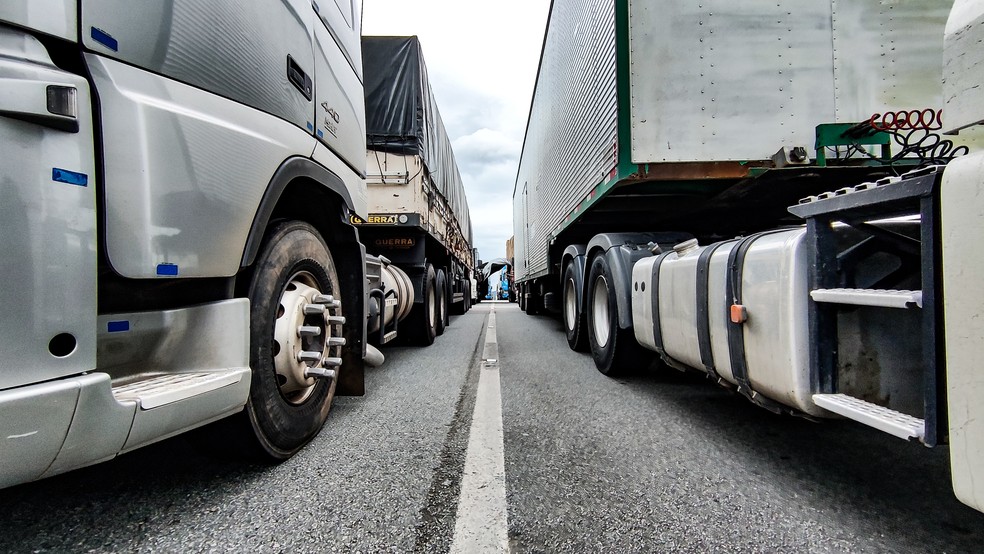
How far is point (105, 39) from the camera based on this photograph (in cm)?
110

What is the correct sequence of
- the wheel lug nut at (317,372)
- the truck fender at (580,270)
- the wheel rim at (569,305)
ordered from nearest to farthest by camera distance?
the wheel lug nut at (317,372) < the truck fender at (580,270) < the wheel rim at (569,305)

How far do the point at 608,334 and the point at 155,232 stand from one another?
124 inches

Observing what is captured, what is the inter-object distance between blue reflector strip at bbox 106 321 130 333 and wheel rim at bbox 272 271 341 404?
0.58 metres

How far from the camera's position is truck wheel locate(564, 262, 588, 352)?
435cm

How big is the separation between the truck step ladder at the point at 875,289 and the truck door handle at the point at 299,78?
2.24 m

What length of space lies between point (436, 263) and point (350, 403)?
433 centimetres

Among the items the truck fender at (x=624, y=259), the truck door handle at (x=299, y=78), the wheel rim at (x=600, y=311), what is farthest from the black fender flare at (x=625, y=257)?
the truck door handle at (x=299, y=78)

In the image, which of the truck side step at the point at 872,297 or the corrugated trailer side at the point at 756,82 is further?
the corrugated trailer side at the point at 756,82

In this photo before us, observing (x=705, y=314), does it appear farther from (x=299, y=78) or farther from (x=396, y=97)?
(x=396, y=97)

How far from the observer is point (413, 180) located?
15.4 feet

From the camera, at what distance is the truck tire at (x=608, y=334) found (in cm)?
332

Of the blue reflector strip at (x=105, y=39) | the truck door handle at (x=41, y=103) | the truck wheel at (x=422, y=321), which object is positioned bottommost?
the truck wheel at (x=422, y=321)

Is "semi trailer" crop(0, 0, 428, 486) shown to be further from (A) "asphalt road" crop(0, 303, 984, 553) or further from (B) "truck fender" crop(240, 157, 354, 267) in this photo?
(A) "asphalt road" crop(0, 303, 984, 553)

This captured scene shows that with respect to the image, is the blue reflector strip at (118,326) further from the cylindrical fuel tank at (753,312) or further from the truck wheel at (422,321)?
the truck wheel at (422,321)
